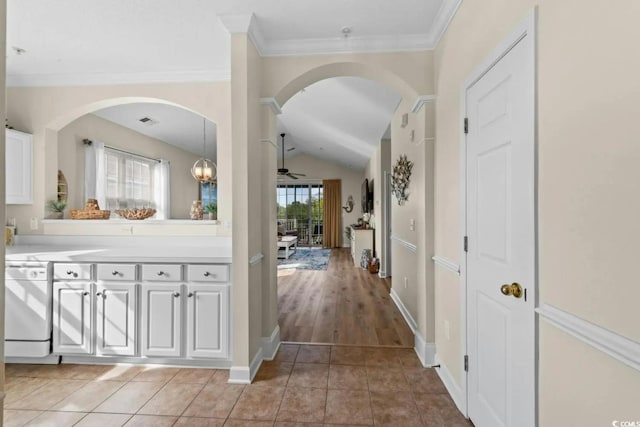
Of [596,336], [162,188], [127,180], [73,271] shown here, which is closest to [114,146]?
[127,180]

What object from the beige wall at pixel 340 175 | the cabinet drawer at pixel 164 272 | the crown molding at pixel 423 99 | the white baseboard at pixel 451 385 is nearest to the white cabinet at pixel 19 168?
the cabinet drawer at pixel 164 272

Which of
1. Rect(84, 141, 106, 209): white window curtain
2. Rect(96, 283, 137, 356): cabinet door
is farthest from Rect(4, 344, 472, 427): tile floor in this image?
Rect(84, 141, 106, 209): white window curtain

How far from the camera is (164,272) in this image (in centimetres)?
239

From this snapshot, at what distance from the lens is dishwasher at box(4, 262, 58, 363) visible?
8.09ft

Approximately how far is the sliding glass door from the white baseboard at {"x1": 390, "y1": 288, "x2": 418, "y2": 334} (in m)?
6.47

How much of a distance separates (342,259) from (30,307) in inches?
249

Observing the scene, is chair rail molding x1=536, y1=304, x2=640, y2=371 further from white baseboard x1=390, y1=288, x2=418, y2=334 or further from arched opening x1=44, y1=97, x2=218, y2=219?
arched opening x1=44, y1=97, x2=218, y2=219

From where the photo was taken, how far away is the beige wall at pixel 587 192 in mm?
844

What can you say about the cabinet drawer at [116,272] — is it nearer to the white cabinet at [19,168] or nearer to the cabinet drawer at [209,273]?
the cabinet drawer at [209,273]

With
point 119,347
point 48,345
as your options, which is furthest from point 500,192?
point 48,345

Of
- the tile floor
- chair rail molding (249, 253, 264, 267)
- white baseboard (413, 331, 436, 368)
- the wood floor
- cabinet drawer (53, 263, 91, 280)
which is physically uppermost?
chair rail molding (249, 253, 264, 267)

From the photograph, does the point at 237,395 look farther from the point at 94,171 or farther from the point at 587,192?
the point at 94,171

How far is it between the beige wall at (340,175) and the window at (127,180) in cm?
502

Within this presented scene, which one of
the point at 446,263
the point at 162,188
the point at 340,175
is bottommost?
the point at 446,263
